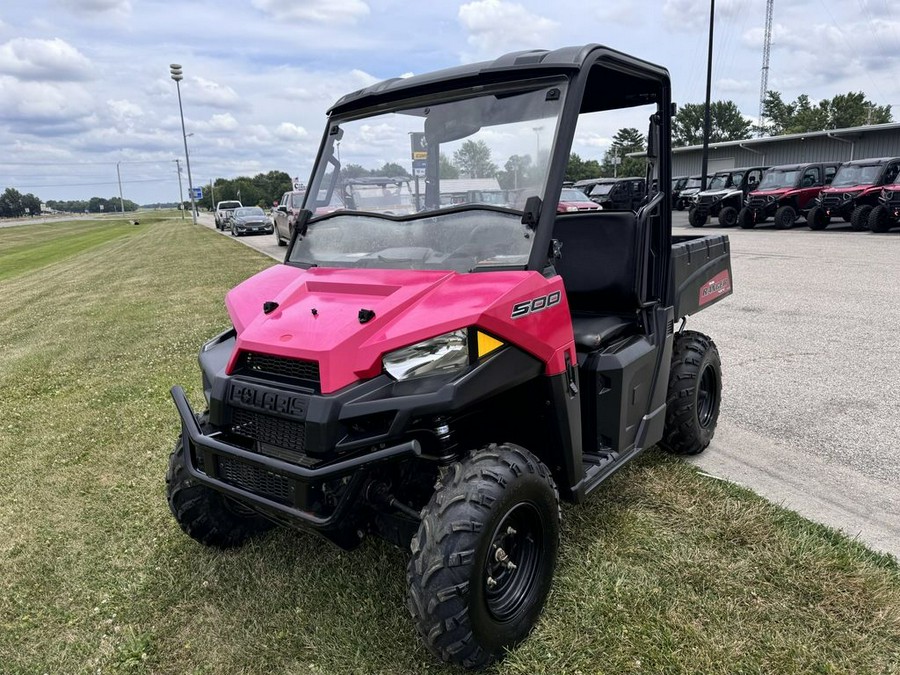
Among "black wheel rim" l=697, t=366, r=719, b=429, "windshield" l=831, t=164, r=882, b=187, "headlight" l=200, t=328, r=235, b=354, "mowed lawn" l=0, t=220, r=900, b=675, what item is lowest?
"mowed lawn" l=0, t=220, r=900, b=675

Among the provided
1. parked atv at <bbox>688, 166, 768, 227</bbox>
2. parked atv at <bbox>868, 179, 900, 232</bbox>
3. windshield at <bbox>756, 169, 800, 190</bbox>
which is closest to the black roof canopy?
parked atv at <bbox>868, 179, 900, 232</bbox>

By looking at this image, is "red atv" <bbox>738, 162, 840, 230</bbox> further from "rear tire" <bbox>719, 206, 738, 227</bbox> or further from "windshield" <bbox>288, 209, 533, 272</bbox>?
"windshield" <bbox>288, 209, 533, 272</bbox>

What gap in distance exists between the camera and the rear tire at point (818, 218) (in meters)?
18.5

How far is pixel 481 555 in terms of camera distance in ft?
7.25

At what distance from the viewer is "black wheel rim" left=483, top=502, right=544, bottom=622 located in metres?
2.40

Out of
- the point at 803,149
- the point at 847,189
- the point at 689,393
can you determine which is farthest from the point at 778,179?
the point at 689,393

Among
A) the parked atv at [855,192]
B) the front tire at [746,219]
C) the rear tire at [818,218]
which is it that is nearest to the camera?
the parked atv at [855,192]

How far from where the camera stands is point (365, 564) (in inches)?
121

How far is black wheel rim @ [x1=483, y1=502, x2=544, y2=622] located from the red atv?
20221mm

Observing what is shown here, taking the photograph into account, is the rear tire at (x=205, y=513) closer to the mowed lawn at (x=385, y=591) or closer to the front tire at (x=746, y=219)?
the mowed lawn at (x=385, y=591)

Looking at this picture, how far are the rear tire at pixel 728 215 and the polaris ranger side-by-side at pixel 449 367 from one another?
1986cm

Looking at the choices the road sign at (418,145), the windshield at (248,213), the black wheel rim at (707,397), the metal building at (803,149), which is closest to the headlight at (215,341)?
the road sign at (418,145)

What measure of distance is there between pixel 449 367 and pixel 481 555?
64 cm

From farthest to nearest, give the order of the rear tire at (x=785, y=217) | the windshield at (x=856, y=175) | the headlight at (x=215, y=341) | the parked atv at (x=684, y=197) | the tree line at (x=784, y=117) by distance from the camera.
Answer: the tree line at (x=784, y=117), the parked atv at (x=684, y=197), the rear tire at (x=785, y=217), the windshield at (x=856, y=175), the headlight at (x=215, y=341)
